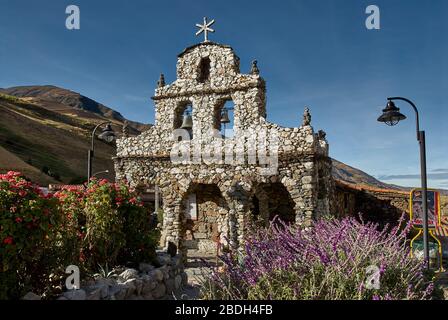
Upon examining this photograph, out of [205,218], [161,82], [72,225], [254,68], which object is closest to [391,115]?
[254,68]

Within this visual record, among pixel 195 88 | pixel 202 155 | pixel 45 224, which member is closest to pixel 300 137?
pixel 202 155

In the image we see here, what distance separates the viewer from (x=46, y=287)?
532cm

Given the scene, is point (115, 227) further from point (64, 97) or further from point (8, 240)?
point (64, 97)

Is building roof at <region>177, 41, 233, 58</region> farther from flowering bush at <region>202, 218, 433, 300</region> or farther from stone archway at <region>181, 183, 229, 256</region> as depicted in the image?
flowering bush at <region>202, 218, 433, 300</region>

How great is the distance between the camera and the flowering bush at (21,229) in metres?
4.48

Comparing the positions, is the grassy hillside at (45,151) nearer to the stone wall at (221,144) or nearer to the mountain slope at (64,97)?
the stone wall at (221,144)

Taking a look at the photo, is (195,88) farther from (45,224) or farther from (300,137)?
(45,224)

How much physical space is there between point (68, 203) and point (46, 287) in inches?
74.1

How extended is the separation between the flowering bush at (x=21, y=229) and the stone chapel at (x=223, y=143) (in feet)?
20.1

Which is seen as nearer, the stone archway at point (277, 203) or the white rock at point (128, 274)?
the white rock at point (128, 274)

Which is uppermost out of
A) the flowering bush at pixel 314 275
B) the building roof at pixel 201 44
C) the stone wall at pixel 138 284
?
the building roof at pixel 201 44

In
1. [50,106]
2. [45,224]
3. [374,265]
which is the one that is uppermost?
[50,106]

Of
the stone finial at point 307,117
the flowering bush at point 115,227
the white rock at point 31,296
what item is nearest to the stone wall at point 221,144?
the stone finial at point 307,117

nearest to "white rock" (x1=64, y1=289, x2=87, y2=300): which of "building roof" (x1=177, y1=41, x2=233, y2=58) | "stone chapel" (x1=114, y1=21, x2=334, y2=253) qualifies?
"stone chapel" (x1=114, y1=21, x2=334, y2=253)
